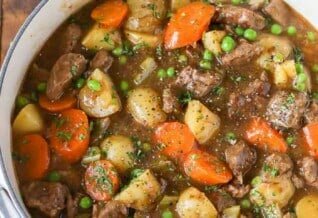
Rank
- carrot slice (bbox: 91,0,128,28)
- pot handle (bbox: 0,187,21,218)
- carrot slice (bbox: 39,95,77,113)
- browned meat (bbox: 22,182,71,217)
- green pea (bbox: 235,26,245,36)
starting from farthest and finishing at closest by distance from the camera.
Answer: green pea (bbox: 235,26,245,36) → carrot slice (bbox: 91,0,128,28) → carrot slice (bbox: 39,95,77,113) → browned meat (bbox: 22,182,71,217) → pot handle (bbox: 0,187,21,218)

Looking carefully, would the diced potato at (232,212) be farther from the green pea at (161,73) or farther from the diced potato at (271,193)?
the green pea at (161,73)

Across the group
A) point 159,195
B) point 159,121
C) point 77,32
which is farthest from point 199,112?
point 77,32

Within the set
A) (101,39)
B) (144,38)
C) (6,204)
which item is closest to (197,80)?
(144,38)

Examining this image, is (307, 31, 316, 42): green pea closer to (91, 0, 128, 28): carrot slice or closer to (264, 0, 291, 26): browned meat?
(264, 0, 291, 26): browned meat

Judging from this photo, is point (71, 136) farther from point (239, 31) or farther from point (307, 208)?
point (307, 208)

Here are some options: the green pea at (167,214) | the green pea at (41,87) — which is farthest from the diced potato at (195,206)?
the green pea at (41,87)

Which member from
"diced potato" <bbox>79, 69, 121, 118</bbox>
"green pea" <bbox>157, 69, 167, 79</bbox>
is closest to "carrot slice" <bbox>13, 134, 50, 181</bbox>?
"diced potato" <bbox>79, 69, 121, 118</bbox>

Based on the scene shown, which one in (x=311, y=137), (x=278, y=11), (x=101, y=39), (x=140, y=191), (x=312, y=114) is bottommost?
(x=140, y=191)
